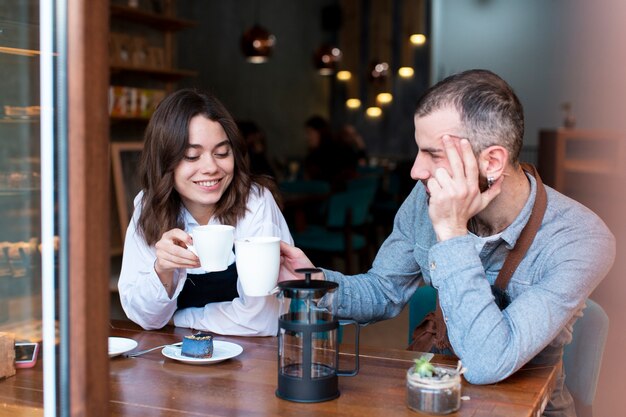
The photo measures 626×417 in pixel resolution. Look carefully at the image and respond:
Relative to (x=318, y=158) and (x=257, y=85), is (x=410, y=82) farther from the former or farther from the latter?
(x=318, y=158)

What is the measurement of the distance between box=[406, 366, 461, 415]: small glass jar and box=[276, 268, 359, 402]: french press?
145 mm

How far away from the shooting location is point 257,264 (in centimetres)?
149

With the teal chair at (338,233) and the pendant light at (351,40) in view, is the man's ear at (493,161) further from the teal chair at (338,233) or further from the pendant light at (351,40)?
the pendant light at (351,40)

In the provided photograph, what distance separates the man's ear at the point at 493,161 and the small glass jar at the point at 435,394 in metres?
0.50

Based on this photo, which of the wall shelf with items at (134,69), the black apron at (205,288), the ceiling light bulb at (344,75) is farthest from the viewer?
the ceiling light bulb at (344,75)

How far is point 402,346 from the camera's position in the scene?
15.3ft

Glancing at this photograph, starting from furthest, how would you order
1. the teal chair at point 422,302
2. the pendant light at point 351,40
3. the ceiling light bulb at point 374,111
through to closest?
1. the pendant light at point 351,40
2. the ceiling light bulb at point 374,111
3. the teal chair at point 422,302

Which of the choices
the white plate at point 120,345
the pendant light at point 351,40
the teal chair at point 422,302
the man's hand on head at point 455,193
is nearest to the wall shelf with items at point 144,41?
the teal chair at point 422,302

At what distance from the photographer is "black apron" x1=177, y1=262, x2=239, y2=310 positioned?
2.07m

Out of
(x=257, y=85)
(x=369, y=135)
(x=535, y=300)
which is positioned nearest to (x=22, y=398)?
(x=535, y=300)

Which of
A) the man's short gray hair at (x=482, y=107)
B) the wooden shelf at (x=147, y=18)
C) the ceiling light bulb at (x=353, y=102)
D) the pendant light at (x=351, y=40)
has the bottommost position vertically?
the man's short gray hair at (x=482, y=107)

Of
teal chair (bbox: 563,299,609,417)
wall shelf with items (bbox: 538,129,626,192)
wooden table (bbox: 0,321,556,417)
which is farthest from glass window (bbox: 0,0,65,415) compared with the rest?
wall shelf with items (bbox: 538,129,626,192)

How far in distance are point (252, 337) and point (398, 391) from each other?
540mm

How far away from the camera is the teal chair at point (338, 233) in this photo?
604 centimetres
